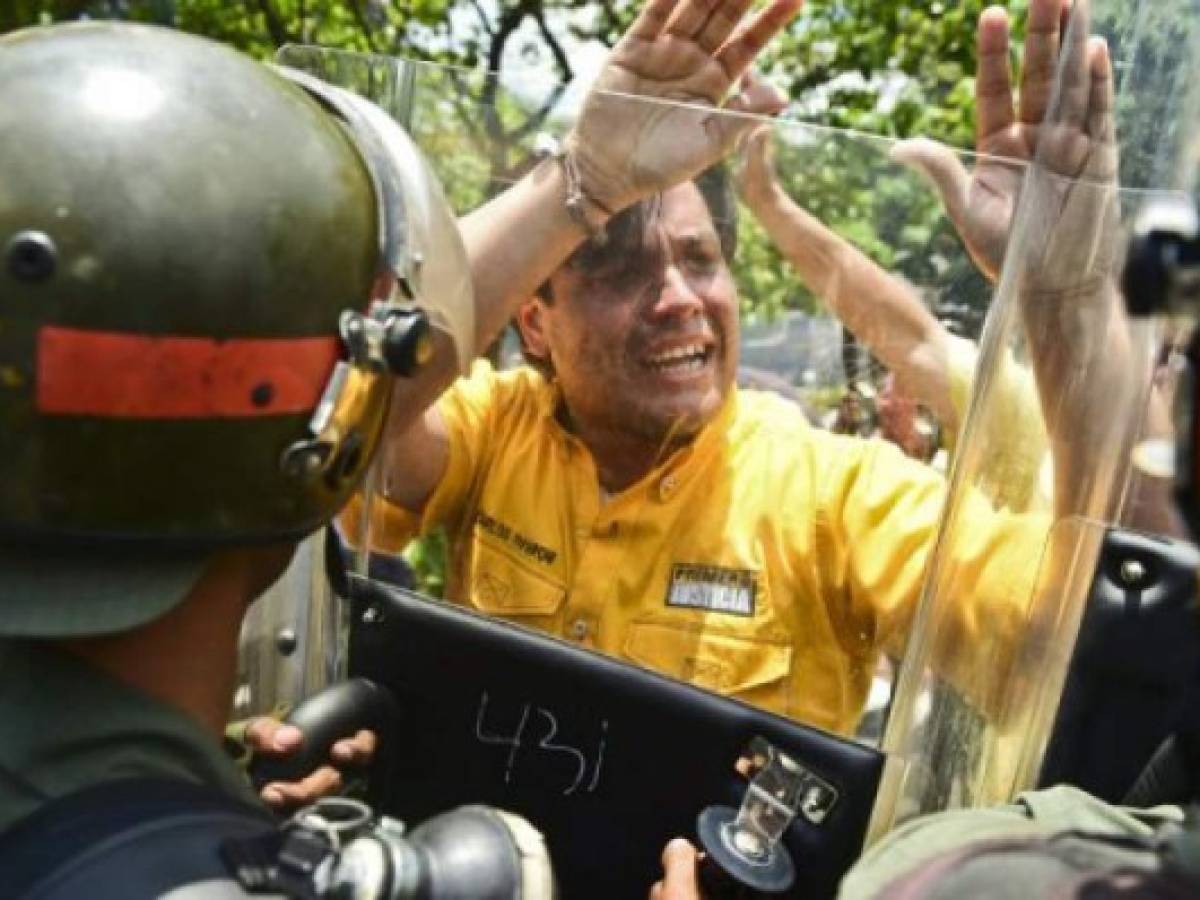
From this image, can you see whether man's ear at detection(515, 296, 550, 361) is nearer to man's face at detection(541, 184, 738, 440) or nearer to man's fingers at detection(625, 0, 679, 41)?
man's face at detection(541, 184, 738, 440)

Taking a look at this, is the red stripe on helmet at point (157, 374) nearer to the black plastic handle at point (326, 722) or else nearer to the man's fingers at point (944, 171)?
the black plastic handle at point (326, 722)

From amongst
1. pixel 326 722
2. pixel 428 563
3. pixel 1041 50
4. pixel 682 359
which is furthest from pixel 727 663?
pixel 428 563

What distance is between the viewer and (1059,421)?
1977 mm

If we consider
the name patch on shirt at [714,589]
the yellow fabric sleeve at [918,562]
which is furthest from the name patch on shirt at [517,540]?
the yellow fabric sleeve at [918,562]

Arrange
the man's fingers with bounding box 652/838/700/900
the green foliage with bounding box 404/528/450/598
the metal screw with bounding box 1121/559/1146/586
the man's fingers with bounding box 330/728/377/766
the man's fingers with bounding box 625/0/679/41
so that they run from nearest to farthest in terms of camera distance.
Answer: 1. the metal screw with bounding box 1121/559/1146/586
2. the man's fingers with bounding box 652/838/700/900
3. the man's fingers with bounding box 330/728/377/766
4. the man's fingers with bounding box 625/0/679/41
5. the green foliage with bounding box 404/528/450/598

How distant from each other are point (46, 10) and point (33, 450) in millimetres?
8523

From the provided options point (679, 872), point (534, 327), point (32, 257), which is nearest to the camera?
point (32, 257)

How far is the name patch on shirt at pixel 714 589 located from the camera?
7.63 feet

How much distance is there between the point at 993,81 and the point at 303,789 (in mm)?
1352

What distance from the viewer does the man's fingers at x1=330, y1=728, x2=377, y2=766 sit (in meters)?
2.27

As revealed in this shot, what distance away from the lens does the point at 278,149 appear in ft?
5.37

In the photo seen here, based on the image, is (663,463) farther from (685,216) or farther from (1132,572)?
(1132,572)

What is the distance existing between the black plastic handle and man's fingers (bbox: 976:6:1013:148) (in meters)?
1.14

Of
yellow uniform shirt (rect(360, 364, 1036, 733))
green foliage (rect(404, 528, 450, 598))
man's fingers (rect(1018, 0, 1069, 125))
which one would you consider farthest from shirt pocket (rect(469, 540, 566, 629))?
man's fingers (rect(1018, 0, 1069, 125))
